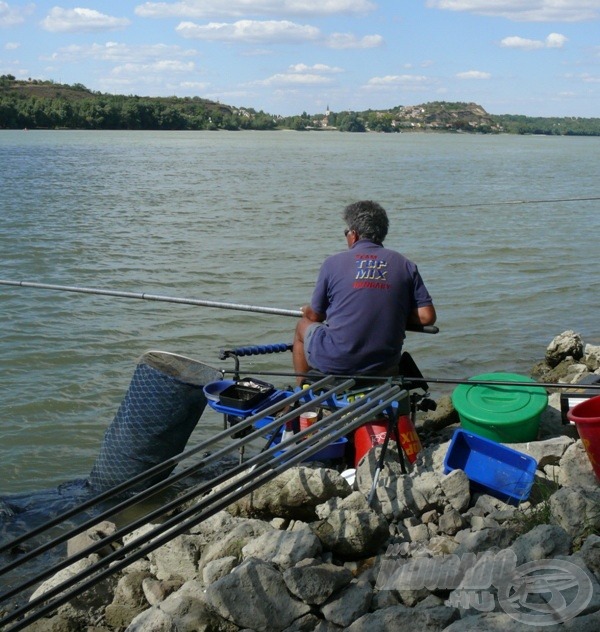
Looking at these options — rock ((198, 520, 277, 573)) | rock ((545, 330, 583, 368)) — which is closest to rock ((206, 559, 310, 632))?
rock ((198, 520, 277, 573))

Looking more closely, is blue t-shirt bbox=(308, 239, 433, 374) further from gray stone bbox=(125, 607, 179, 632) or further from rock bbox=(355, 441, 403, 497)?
gray stone bbox=(125, 607, 179, 632)

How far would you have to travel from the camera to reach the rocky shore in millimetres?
3312

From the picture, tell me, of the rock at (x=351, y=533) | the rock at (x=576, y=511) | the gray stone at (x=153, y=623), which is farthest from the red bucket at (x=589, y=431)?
the gray stone at (x=153, y=623)

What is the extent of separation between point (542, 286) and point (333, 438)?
10197mm

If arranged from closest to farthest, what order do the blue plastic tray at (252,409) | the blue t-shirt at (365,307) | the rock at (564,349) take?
the blue t-shirt at (365,307) < the blue plastic tray at (252,409) < the rock at (564,349)

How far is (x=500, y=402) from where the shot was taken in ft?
17.9

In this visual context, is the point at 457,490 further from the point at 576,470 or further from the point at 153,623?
the point at 153,623

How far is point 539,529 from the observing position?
3660 mm

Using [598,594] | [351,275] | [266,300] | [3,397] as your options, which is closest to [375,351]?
[351,275]

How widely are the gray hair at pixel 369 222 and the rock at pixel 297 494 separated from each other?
1.38 meters

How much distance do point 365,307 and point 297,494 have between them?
42.6 inches

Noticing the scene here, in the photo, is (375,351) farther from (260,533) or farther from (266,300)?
(266,300)

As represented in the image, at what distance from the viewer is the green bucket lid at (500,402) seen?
5.30 metres

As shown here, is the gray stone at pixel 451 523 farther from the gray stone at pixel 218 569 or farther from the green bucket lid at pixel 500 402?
the green bucket lid at pixel 500 402
